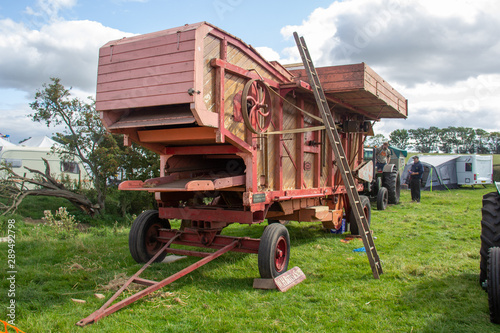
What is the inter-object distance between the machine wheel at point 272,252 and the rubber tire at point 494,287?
2.43 metres

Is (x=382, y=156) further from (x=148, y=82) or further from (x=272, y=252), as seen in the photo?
(x=148, y=82)

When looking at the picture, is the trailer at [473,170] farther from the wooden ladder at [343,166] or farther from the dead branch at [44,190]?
the dead branch at [44,190]

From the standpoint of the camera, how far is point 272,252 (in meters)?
4.96

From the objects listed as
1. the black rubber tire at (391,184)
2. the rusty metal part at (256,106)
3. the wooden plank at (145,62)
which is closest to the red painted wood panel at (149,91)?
the wooden plank at (145,62)

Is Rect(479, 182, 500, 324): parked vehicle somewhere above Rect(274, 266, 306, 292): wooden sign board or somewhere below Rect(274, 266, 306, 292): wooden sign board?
above

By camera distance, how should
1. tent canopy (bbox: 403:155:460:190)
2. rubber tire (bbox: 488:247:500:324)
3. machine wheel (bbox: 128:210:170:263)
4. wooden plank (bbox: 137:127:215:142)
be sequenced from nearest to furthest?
rubber tire (bbox: 488:247:500:324)
wooden plank (bbox: 137:127:215:142)
machine wheel (bbox: 128:210:170:263)
tent canopy (bbox: 403:155:460:190)

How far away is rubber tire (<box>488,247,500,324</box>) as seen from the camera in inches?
138

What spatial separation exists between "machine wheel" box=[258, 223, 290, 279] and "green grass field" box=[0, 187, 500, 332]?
30cm

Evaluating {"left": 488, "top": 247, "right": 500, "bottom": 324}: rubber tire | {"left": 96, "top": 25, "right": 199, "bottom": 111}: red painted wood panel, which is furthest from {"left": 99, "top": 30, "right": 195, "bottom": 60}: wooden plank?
{"left": 488, "top": 247, "right": 500, "bottom": 324}: rubber tire

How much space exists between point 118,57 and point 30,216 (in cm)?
1002

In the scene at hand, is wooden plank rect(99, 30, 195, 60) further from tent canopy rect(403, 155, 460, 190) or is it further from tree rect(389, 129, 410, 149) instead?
tree rect(389, 129, 410, 149)

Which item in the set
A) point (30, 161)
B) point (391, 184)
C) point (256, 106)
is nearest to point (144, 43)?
point (256, 106)

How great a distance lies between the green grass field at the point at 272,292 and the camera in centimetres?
371

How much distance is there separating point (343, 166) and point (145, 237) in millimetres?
3326
